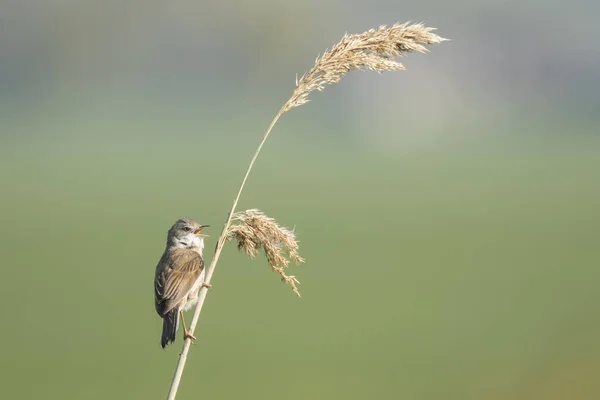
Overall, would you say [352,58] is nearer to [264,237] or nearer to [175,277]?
[264,237]

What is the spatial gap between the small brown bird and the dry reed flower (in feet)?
4.82

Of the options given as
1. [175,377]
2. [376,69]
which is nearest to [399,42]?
[376,69]

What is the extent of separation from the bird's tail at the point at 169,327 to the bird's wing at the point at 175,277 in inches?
1.6

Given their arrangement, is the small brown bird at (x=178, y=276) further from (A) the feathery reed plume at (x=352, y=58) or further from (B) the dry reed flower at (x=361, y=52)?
(B) the dry reed flower at (x=361, y=52)

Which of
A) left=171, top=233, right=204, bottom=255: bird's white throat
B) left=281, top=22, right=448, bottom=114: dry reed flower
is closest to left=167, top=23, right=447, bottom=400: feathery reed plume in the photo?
left=281, top=22, right=448, bottom=114: dry reed flower

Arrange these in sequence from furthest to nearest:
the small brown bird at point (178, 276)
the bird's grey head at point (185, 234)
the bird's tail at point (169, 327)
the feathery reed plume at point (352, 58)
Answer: the bird's grey head at point (185, 234)
the small brown bird at point (178, 276)
the bird's tail at point (169, 327)
the feathery reed plume at point (352, 58)

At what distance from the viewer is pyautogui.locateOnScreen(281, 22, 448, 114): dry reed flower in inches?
119

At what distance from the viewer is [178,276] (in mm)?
3973

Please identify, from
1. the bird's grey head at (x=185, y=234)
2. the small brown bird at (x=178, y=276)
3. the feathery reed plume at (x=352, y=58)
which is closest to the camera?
the feathery reed plume at (x=352, y=58)

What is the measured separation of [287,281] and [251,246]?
29 centimetres

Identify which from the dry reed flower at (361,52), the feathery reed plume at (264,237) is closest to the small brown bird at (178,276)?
the feathery reed plume at (264,237)

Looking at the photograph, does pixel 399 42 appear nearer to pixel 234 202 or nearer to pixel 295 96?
pixel 295 96

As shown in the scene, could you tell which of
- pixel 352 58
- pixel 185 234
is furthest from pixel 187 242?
pixel 352 58

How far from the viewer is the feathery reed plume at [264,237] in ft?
10.1
